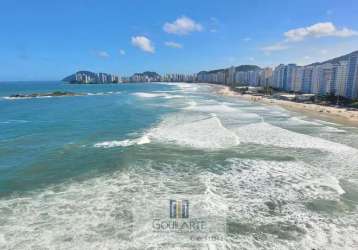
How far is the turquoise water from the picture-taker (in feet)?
26.8

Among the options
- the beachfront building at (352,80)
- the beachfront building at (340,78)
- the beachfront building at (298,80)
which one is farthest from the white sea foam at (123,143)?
the beachfront building at (298,80)

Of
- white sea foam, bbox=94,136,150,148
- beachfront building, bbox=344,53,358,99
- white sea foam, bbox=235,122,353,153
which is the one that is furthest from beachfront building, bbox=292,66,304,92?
white sea foam, bbox=94,136,150,148

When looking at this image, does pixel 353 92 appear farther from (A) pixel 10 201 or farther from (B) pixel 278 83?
(A) pixel 10 201

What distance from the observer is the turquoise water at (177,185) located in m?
8.17

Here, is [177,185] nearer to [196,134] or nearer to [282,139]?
[196,134]

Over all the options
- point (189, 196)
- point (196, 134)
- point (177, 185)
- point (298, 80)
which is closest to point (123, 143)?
point (196, 134)

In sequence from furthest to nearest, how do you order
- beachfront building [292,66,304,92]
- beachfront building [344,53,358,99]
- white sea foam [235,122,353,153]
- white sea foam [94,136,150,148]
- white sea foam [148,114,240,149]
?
beachfront building [292,66,304,92], beachfront building [344,53,358,99], white sea foam [148,114,240,149], white sea foam [235,122,353,153], white sea foam [94,136,150,148]

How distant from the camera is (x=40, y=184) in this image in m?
12.0

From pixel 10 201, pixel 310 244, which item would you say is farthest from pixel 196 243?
pixel 10 201

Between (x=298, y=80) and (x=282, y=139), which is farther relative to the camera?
(x=298, y=80)

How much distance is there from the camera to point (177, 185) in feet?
38.9

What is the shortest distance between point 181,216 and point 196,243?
64.2 inches

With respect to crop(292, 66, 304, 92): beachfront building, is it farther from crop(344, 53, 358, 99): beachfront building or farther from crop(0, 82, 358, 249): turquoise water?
crop(0, 82, 358, 249): turquoise water

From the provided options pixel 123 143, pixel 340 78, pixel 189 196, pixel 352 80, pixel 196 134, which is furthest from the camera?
pixel 340 78
